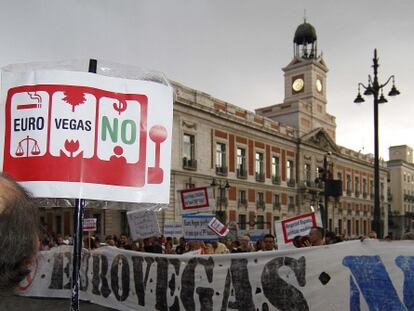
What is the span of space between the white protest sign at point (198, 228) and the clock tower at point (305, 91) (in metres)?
37.5

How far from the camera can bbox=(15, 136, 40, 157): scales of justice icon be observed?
133 inches

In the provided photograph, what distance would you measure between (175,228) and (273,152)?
30.2 m

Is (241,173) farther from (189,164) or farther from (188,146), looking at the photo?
(188,146)

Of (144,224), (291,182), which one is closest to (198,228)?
(144,224)

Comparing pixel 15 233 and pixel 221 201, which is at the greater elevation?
pixel 221 201

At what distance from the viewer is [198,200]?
11.0m

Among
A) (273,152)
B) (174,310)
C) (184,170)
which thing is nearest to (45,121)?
(174,310)

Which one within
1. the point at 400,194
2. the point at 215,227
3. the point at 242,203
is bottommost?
the point at 215,227

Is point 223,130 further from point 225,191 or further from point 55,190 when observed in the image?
point 55,190

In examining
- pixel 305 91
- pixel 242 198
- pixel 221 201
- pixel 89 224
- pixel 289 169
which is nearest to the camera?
pixel 89 224

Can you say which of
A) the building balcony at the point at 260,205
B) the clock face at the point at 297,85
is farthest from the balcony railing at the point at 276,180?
the clock face at the point at 297,85

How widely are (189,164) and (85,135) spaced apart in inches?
1171

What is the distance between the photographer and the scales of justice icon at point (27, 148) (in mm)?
3366

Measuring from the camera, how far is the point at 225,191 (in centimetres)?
3628
